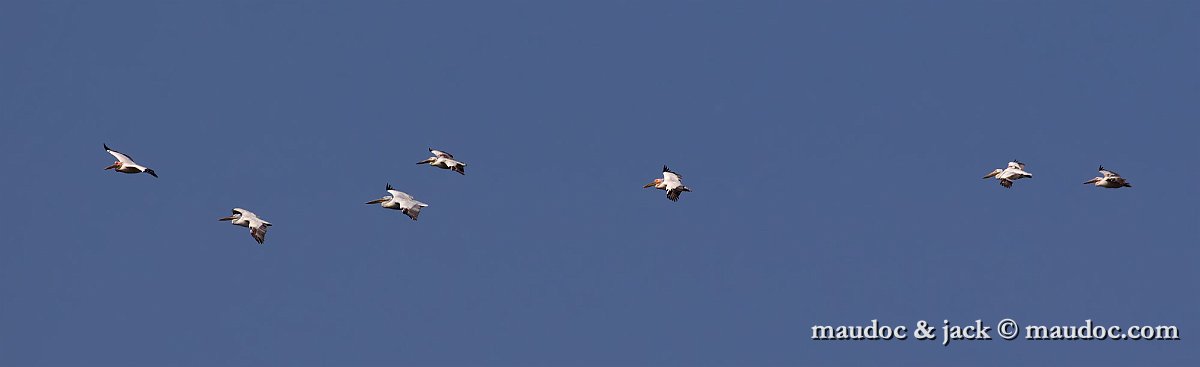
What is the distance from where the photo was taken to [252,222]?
10431 cm

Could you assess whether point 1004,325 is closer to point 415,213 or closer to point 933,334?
point 933,334

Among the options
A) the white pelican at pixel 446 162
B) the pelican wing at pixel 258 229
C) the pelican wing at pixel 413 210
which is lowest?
the pelican wing at pixel 258 229

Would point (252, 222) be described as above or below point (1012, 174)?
below

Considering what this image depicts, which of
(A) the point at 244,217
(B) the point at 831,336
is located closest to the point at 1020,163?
(B) the point at 831,336

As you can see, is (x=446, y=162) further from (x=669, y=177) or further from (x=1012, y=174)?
(x=1012, y=174)

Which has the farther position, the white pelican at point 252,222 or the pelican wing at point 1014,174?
the pelican wing at point 1014,174

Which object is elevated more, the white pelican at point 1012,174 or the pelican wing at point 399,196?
the white pelican at point 1012,174

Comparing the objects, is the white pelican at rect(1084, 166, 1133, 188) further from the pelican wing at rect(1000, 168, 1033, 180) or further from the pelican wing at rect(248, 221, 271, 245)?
the pelican wing at rect(248, 221, 271, 245)

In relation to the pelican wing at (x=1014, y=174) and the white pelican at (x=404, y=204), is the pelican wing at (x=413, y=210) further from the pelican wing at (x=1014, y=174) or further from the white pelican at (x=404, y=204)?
the pelican wing at (x=1014, y=174)

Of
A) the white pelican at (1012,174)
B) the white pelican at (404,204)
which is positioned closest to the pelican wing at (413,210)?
the white pelican at (404,204)

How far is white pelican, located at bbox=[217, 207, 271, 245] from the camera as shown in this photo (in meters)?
104

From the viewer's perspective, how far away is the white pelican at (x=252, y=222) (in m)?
104

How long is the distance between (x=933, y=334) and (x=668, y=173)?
10744 mm

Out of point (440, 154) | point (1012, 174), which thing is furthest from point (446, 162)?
point (1012, 174)
